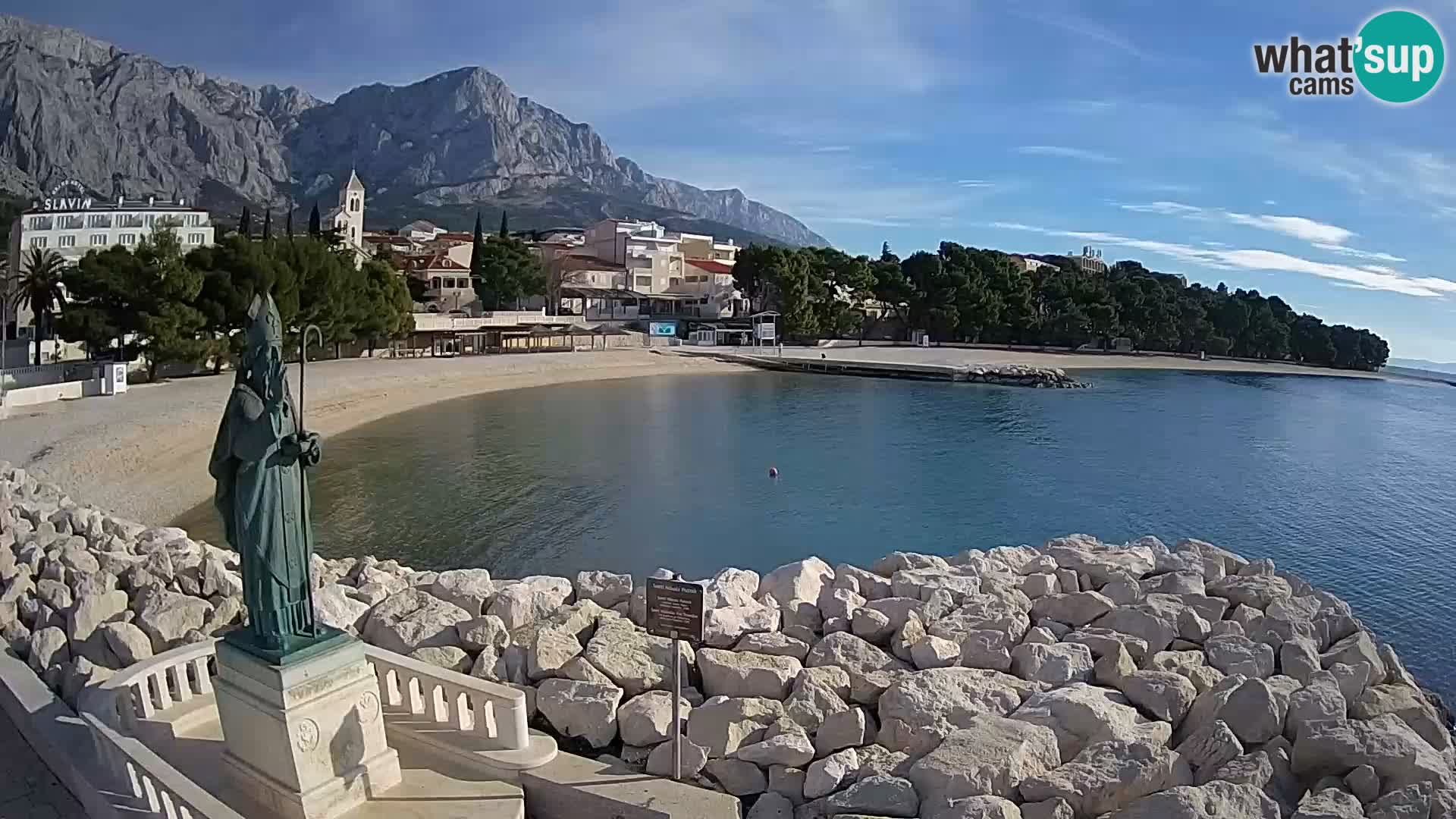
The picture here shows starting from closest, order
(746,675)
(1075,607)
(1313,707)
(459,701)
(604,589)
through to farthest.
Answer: (459,701)
(1313,707)
(746,675)
(1075,607)
(604,589)

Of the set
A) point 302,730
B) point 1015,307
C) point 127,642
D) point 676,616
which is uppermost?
point 1015,307

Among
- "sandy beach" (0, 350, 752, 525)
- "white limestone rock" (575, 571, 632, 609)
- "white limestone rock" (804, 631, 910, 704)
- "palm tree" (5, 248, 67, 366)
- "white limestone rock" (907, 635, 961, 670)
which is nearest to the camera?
"white limestone rock" (804, 631, 910, 704)

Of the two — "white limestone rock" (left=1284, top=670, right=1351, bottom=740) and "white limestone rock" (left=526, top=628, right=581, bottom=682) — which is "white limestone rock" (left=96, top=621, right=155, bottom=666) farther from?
"white limestone rock" (left=1284, top=670, right=1351, bottom=740)

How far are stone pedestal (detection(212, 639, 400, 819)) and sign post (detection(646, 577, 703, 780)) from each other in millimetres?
1808

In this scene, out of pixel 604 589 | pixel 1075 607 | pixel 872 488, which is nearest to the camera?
pixel 1075 607

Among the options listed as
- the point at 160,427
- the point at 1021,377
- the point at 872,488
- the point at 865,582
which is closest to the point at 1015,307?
the point at 1021,377

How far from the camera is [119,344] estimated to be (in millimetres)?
33438

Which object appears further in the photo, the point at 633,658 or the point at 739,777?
the point at 633,658

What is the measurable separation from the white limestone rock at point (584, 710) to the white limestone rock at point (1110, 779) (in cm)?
285

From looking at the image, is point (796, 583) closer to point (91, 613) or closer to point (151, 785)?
point (151, 785)

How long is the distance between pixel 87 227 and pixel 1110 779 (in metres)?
57.7

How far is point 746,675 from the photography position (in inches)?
281

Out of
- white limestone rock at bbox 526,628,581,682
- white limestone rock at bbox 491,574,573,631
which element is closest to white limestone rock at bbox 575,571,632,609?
white limestone rock at bbox 491,574,573,631

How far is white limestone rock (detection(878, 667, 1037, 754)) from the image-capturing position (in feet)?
21.1
